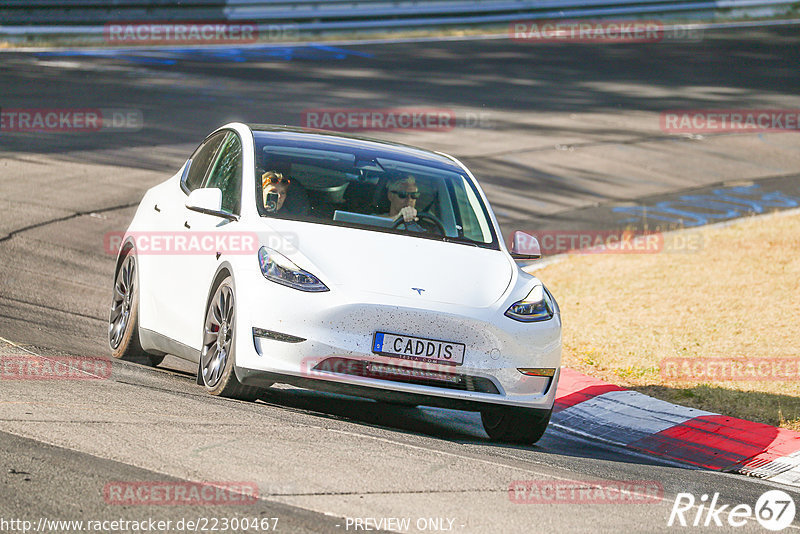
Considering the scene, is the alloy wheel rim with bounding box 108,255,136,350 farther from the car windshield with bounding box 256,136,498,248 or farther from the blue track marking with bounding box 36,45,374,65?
the blue track marking with bounding box 36,45,374,65

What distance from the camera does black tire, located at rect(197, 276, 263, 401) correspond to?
6867mm

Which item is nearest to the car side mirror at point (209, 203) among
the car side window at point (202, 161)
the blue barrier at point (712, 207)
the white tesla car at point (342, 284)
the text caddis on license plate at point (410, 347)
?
the white tesla car at point (342, 284)

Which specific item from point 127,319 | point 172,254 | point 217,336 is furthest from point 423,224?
point 127,319

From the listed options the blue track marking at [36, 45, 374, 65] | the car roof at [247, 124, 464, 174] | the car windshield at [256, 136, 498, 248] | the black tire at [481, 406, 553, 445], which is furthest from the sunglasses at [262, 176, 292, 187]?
the blue track marking at [36, 45, 374, 65]

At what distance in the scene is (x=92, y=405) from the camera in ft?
20.7

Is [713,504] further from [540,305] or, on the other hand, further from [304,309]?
[304,309]

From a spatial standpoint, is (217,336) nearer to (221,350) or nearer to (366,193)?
(221,350)

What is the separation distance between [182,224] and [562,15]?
28.5m

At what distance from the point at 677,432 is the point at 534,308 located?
192 centimetres

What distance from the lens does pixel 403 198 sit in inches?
310

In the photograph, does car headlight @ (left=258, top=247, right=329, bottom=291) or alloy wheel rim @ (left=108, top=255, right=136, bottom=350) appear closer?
car headlight @ (left=258, top=247, right=329, bottom=291)

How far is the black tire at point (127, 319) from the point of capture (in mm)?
8398

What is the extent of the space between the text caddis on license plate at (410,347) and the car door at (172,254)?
1679 mm

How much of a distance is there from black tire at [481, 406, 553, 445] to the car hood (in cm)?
76
